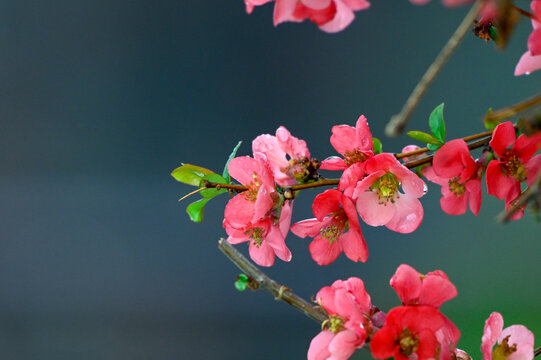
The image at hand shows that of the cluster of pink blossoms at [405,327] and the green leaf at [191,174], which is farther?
the green leaf at [191,174]

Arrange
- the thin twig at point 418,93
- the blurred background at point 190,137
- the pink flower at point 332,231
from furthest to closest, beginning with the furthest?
the blurred background at point 190,137, the pink flower at point 332,231, the thin twig at point 418,93

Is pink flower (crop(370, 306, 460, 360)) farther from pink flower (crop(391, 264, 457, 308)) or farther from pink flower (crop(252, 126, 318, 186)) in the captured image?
pink flower (crop(252, 126, 318, 186))

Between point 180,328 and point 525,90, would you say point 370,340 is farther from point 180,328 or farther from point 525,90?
point 525,90

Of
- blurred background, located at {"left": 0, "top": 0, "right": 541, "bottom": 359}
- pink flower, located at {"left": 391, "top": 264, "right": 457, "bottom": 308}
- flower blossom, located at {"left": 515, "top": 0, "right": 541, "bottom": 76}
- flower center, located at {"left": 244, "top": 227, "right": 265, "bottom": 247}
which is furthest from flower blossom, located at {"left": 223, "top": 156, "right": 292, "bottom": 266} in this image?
blurred background, located at {"left": 0, "top": 0, "right": 541, "bottom": 359}

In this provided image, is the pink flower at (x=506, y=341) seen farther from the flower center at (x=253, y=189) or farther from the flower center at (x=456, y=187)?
the flower center at (x=253, y=189)

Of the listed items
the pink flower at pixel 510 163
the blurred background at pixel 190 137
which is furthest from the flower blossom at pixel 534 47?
the blurred background at pixel 190 137

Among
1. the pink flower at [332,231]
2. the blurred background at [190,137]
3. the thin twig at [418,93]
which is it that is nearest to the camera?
the thin twig at [418,93]

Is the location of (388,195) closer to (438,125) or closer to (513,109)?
(438,125)
